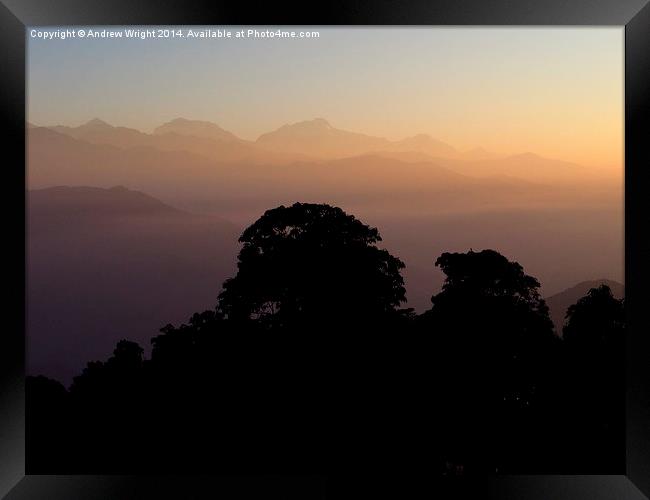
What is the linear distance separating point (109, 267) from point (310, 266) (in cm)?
139

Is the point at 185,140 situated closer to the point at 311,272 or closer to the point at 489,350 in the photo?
the point at 311,272

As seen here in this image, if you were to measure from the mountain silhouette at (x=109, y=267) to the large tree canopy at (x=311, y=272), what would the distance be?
17 cm

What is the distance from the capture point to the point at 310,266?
4.57 meters

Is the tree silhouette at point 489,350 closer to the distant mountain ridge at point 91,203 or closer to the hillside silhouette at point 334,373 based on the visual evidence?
the hillside silhouette at point 334,373

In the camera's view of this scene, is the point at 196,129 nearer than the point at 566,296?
Yes

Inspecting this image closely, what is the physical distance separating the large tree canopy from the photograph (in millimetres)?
15

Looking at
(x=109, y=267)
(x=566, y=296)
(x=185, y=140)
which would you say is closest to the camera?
(x=109, y=267)

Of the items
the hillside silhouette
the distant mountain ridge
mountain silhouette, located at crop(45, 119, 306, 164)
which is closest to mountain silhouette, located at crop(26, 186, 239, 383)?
the distant mountain ridge

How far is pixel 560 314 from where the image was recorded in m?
4.70

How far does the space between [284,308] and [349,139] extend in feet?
4.27

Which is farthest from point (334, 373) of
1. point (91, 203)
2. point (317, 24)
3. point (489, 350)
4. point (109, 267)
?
point (317, 24)

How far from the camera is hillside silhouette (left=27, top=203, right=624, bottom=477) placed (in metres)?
4.41

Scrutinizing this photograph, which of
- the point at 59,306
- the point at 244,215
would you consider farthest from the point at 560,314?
the point at 59,306

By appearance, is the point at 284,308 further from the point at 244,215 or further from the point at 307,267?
the point at 244,215
